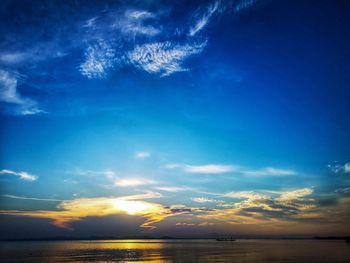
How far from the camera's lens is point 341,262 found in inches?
2450

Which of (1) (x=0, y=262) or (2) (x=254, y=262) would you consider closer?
(2) (x=254, y=262)

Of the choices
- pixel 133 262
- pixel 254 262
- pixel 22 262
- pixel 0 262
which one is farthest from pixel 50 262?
pixel 254 262

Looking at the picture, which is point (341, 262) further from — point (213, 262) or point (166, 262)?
point (166, 262)

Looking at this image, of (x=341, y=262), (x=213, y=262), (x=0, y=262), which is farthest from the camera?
(x=0, y=262)

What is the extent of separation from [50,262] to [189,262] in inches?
1459

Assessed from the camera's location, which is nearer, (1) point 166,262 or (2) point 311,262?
(2) point 311,262

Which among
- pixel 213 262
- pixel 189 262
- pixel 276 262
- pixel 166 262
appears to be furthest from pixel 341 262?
pixel 166 262

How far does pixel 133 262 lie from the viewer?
72.0 m

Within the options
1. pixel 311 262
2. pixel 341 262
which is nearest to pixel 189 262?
pixel 311 262

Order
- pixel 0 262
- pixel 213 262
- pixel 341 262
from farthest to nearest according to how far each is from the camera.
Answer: pixel 0 262 → pixel 213 262 → pixel 341 262

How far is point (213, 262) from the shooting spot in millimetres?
66875

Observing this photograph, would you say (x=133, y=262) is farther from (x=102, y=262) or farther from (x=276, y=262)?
(x=276, y=262)

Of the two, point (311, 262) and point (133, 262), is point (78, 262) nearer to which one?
point (133, 262)

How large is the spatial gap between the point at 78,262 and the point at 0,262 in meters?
19.7
